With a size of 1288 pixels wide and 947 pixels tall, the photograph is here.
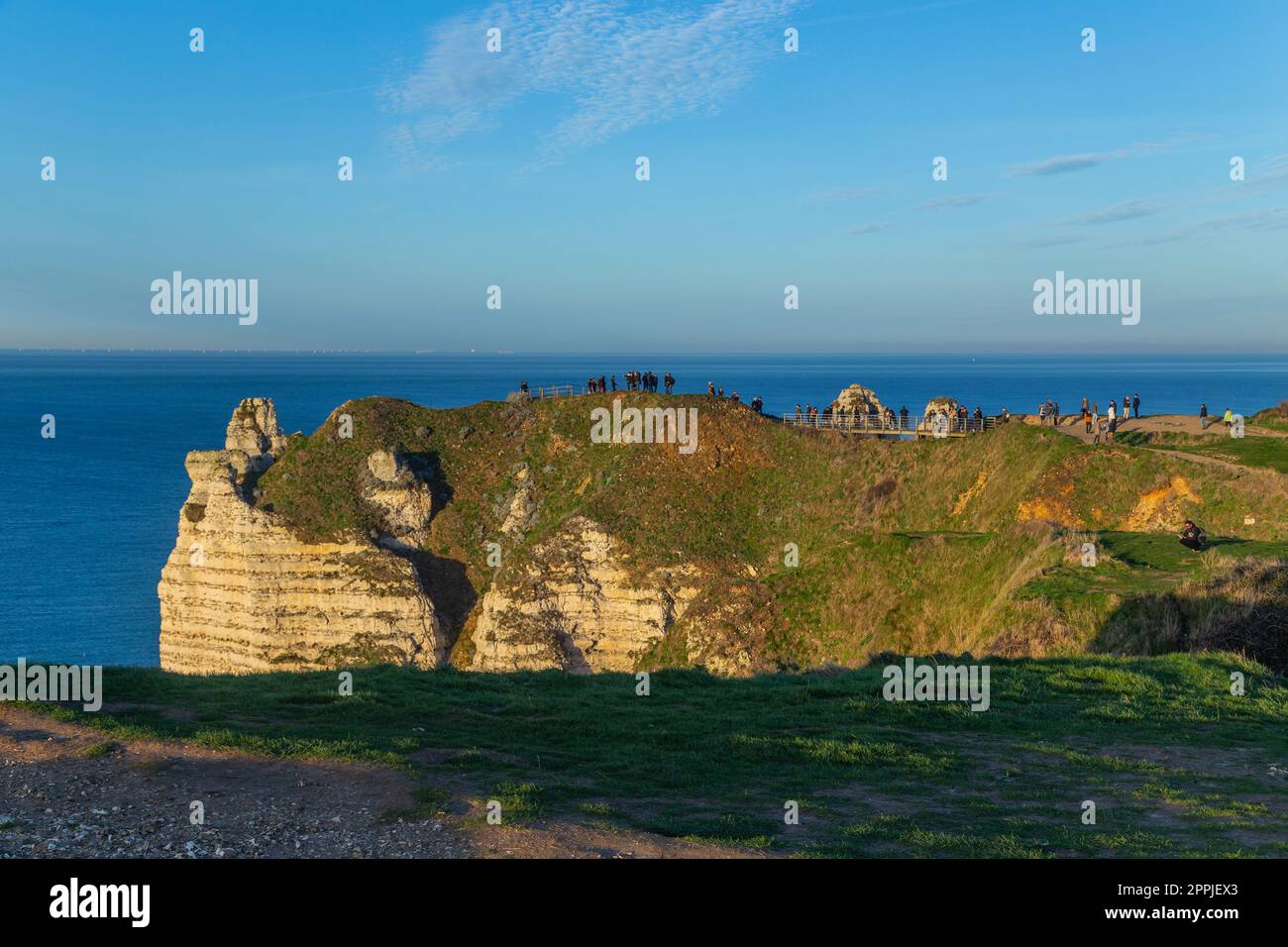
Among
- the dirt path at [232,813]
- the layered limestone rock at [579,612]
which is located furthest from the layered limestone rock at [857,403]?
the dirt path at [232,813]

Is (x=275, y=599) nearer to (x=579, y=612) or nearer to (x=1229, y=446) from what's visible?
(x=579, y=612)

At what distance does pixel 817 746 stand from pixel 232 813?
32.7ft

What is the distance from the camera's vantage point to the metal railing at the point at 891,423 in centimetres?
6438

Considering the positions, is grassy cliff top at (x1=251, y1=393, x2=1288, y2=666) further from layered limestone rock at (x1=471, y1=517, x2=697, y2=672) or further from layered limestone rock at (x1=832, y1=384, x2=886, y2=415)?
layered limestone rock at (x1=832, y1=384, x2=886, y2=415)

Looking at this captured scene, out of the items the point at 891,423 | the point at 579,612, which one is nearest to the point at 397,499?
the point at 579,612

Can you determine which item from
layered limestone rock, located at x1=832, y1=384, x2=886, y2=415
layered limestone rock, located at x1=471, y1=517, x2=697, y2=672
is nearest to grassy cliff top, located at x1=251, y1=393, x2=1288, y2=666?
layered limestone rock, located at x1=471, y1=517, x2=697, y2=672

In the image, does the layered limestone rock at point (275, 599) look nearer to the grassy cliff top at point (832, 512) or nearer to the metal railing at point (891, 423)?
the grassy cliff top at point (832, 512)

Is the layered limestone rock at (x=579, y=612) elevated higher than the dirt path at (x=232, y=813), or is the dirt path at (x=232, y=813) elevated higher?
the dirt path at (x=232, y=813)

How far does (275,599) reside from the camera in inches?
2308

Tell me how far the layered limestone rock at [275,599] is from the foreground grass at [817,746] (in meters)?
33.4

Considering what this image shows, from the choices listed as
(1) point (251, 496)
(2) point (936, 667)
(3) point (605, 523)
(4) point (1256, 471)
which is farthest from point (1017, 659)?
(1) point (251, 496)

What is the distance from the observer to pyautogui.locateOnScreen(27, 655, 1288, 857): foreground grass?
14.4 meters

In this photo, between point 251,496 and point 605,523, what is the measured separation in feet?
75.6
